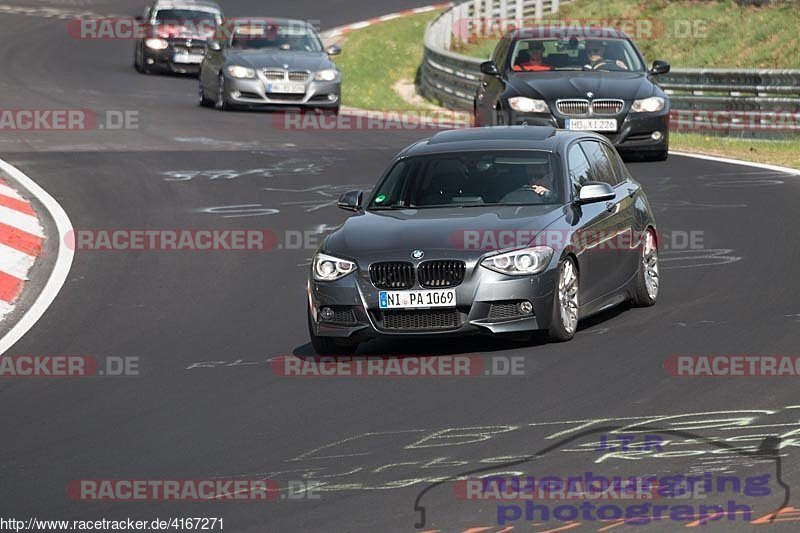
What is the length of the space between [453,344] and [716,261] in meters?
4.06

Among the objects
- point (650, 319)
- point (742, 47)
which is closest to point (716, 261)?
point (650, 319)

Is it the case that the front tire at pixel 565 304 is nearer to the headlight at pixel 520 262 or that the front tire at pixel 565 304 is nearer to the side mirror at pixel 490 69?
the headlight at pixel 520 262

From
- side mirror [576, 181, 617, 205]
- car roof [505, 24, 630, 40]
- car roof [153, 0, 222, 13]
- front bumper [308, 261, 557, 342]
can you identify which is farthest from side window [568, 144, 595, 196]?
car roof [153, 0, 222, 13]

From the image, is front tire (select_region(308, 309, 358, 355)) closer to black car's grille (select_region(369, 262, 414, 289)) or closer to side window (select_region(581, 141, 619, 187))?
black car's grille (select_region(369, 262, 414, 289))

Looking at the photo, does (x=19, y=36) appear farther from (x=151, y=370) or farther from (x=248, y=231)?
(x=151, y=370)

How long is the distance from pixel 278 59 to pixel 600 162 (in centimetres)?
1625

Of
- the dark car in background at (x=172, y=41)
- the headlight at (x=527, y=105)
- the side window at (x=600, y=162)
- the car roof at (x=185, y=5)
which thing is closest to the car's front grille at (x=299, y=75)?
the headlight at (x=527, y=105)

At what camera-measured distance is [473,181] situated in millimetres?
12133

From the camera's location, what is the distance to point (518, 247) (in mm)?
11031

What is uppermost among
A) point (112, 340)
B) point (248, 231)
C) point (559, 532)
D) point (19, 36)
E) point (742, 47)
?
point (559, 532)

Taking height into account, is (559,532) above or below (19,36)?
above

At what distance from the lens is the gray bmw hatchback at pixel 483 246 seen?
10.9 metres

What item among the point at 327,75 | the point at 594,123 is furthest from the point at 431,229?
the point at 327,75

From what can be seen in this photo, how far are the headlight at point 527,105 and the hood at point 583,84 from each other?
0.28 feet
